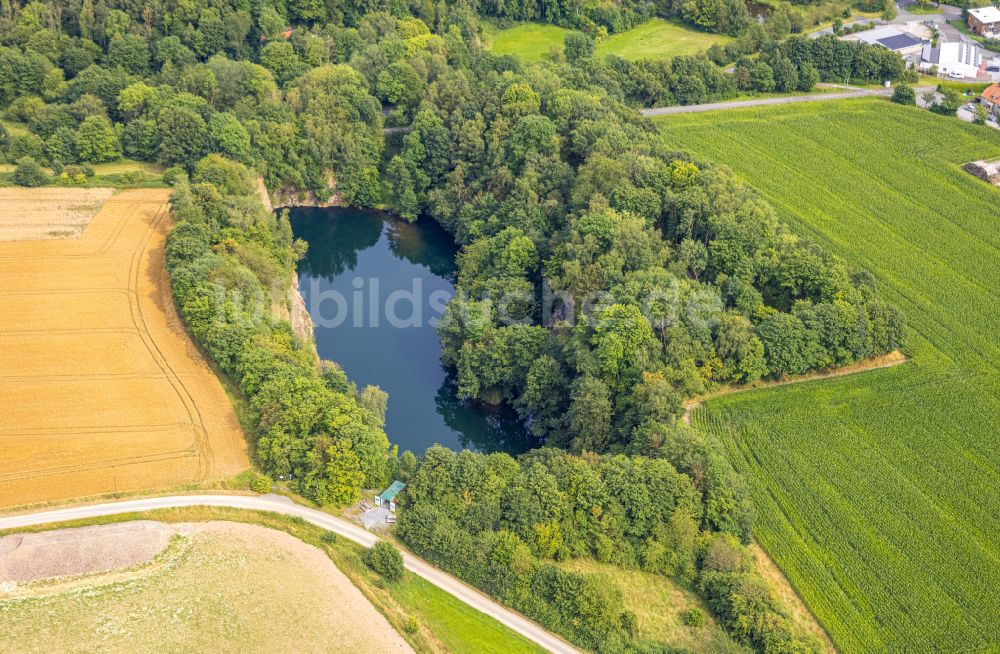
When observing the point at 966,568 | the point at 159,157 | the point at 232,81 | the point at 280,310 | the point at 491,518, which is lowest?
the point at 966,568

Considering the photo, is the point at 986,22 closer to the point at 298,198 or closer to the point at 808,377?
the point at 808,377

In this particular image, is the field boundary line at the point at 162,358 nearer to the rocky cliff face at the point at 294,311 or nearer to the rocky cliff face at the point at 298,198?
the rocky cliff face at the point at 294,311

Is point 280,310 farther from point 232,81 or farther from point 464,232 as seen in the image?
point 232,81

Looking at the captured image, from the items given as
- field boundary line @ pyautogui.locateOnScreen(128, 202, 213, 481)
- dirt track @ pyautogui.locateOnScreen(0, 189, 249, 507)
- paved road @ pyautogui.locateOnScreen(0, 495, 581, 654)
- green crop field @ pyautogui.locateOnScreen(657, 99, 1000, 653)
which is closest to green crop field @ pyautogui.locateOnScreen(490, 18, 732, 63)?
green crop field @ pyautogui.locateOnScreen(657, 99, 1000, 653)

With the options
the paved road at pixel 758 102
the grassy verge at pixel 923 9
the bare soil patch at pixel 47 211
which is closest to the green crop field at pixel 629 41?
the paved road at pixel 758 102

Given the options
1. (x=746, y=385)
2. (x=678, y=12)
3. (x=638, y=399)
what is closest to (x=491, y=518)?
(x=638, y=399)

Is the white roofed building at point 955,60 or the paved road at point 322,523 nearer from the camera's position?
the paved road at point 322,523

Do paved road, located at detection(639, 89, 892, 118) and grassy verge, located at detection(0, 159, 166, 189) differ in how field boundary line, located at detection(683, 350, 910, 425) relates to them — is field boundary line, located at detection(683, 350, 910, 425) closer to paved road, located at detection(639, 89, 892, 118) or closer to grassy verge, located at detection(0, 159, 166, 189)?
paved road, located at detection(639, 89, 892, 118)
